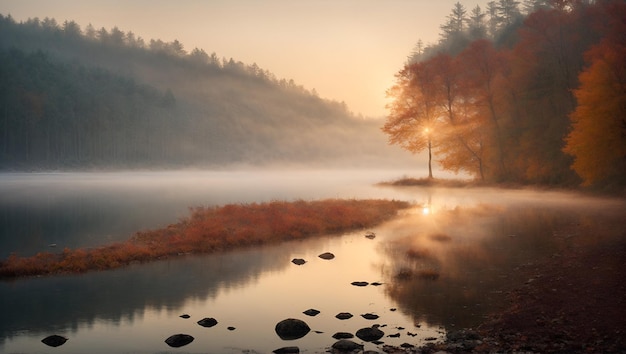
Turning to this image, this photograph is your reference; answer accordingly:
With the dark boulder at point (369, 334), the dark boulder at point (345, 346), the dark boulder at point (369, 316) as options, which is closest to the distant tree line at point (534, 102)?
the dark boulder at point (369, 316)

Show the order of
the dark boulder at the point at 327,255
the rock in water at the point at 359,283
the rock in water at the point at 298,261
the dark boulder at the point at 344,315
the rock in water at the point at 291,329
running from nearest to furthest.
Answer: the rock in water at the point at 291,329, the dark boulder at the point at 344,315, the rock in water at the point at 359,283, the rock in water at the point at 298,261, the dark boulder at the point at 327,255

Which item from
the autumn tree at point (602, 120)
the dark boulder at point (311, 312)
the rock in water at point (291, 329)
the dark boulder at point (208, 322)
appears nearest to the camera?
the rock in water at point (291, 329)

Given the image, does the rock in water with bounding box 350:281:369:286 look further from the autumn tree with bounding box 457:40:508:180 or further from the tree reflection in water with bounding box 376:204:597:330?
the autumn tree with bounding box 457:40:508:180

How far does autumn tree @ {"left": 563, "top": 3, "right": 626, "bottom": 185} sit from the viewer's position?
41.8 metres

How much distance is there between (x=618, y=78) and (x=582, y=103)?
3407mm

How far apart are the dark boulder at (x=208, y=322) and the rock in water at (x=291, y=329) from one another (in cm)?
219

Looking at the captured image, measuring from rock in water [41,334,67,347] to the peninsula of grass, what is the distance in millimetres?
9807

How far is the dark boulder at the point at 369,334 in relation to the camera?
13.5 m

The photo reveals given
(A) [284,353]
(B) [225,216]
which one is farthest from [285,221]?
(A) [284,353]

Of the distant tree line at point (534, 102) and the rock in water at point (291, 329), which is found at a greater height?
the distant tree line at point (534, 102)

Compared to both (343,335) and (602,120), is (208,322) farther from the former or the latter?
(602,120)

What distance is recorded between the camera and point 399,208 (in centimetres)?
4541

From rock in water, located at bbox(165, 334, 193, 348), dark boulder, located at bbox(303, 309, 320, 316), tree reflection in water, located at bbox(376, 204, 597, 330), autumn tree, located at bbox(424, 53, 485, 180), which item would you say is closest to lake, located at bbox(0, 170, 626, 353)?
tree reflection in water, located at bbox(376, 204, 597, 330)

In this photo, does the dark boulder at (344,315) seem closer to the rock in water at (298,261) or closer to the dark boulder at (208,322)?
the dark boulder at (208,322)
